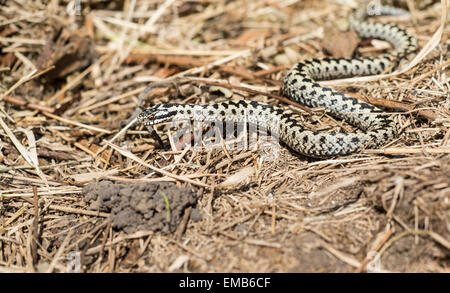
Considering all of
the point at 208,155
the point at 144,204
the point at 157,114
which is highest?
the point at 157,114

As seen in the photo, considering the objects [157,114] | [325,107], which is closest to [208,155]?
[157,114]

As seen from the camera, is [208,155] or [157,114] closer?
[208,155]

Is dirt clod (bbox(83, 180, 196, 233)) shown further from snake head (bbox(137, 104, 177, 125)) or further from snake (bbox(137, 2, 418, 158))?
snake (bbox(137, 2, 418, 158))

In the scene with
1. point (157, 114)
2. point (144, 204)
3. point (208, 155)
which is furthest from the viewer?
point (157, 114)

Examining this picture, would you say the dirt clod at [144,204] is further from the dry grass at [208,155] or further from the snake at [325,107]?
the snake at [325,107]

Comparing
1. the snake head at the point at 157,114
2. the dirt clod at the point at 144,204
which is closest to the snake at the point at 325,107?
the snake head at the point at 157,114

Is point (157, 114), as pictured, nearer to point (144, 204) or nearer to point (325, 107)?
point (144, 204)
